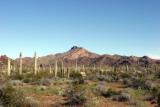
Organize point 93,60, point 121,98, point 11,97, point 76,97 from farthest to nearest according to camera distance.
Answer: point 93,60
point 121,98
point 76,97
point 11,97

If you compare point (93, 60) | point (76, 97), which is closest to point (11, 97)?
point (76, 97)

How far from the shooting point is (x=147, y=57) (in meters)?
142

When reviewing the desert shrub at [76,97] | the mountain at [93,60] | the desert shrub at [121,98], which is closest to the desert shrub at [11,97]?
the desert shrub at [76,97]

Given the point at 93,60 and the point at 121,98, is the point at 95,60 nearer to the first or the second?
the point at 93,60

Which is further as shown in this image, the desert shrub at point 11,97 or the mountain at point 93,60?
the mountain at point 93,60

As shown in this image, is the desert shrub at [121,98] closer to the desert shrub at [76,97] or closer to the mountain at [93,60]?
the desert shrub at [76,97]

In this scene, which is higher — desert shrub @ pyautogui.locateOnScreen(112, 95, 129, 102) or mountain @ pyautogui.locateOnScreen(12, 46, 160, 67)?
mountain @ pyautogui.locateOnScreen(12, 46, 160, 67)

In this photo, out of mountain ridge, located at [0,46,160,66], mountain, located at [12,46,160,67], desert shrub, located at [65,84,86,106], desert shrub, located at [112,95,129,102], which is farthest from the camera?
mountain ridge, located at [0,46,160,66]

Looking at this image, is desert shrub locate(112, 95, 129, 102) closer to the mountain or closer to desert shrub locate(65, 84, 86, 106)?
desert shrub locate(65, 84, 86, 106)

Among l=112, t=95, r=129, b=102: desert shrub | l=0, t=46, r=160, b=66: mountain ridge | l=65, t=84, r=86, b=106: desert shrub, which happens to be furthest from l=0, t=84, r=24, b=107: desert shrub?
l=0, t=46, r=160, b=66: mountain ridge

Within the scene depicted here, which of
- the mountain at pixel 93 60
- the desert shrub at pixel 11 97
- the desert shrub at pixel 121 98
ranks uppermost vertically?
the mountain at pixel 93 60

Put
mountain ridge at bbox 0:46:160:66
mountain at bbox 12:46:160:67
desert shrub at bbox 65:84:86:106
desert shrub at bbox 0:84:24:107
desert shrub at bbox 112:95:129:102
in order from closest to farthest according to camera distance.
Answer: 1. desert shrub at bbox 0:84:24:107
2. desert shrub at bbox 65:84:86:106
3. desert shrub at bbox 112:95:129:102
4. mountain at bbox 12:46:160:67
5. mountain ridge at bbox 0:46:160:66

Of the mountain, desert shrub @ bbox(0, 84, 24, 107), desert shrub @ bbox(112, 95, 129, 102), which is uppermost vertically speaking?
the mountain

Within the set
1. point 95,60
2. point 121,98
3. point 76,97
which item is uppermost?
point 95,60
